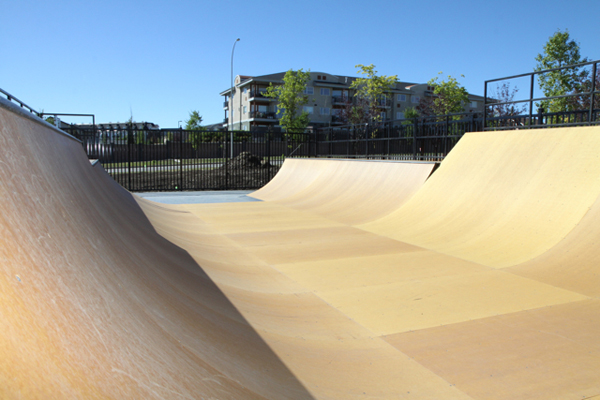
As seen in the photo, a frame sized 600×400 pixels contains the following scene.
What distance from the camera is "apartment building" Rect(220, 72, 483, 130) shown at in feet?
240

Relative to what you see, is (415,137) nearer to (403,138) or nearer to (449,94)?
(403,138)

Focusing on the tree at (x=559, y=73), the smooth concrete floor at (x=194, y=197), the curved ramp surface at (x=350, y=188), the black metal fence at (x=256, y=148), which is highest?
the tree at (x=559, y=73)

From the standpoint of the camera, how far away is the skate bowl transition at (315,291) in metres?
1.82

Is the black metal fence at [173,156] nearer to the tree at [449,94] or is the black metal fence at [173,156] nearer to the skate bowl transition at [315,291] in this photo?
the skate bowl transition at [315,291]

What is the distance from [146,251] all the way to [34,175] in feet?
7.69

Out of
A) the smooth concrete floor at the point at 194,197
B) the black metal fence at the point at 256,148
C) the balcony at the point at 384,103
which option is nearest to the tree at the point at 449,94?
the balcony at the point at 384,103

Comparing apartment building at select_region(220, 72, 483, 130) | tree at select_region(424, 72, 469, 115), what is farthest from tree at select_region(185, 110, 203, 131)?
tree at select_region(424, 72, 469, 115)

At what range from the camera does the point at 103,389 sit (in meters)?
1.65

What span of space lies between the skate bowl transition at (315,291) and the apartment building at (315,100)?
64.2 m

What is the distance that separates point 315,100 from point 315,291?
74734 mm

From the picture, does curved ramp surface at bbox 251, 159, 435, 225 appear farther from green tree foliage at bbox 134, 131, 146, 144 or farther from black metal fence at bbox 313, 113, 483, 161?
green tree foliage at bbox 134, 131, 146, 144

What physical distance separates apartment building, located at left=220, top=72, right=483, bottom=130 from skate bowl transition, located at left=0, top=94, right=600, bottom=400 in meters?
64.2

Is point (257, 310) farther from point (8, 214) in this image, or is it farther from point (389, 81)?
point (389, 81)

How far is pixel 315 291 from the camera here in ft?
17.8
